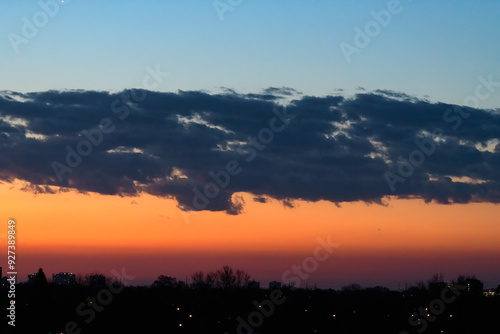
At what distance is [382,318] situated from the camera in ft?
461

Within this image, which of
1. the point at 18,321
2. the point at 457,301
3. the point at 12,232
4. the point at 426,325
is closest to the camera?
the point at 12,232

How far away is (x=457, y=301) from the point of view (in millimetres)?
173375

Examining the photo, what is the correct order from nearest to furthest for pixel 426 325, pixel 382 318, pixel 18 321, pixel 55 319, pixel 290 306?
pixel 18 321
pixel 55 319
pixel 426 325
pixel 382 318
pixel 290 306

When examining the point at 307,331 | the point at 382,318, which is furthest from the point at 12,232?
the point at 382,318

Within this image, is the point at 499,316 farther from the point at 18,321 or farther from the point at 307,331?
the point at 18,321

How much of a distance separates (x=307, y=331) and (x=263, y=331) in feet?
24.2

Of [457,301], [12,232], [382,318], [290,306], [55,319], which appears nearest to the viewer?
[12,232]

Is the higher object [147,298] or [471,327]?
[147,298]

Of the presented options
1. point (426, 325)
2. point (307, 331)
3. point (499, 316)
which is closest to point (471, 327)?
point (426, 325)

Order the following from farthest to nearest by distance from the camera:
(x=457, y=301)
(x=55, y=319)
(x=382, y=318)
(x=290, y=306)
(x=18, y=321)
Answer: (x=457, y=301)
(x=290, y=306)
(x=382, y=318)
(x=55, y=319)
(x=18, y=321)

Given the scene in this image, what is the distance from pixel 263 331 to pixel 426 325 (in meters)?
30.2

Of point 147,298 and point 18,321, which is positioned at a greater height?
point 147,298

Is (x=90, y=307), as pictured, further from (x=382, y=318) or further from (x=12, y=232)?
(x=12, y=232)

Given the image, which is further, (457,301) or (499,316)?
(457,301)
